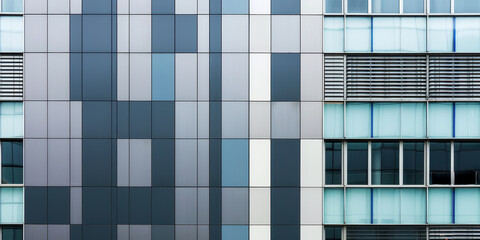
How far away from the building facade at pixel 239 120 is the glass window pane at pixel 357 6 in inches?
9.2

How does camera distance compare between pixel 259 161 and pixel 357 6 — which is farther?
pixel 357 6

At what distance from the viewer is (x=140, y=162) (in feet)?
38.3

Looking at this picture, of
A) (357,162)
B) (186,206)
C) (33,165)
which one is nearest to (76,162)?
(33,165)

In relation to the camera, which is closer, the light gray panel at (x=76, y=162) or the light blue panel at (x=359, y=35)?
the light gray panel at (x=76, y=162)

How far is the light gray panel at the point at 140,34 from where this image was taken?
38.3ft

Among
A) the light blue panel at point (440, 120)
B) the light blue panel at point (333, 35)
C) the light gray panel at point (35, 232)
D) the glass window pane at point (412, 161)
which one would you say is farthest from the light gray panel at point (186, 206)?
the light blue panel at point (440, 120)

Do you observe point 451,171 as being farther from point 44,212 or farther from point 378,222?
point 44,212

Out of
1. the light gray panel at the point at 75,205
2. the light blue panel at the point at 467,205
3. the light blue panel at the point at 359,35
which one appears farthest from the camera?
the light blue panel at the point at 359,35

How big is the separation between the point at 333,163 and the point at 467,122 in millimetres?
5006

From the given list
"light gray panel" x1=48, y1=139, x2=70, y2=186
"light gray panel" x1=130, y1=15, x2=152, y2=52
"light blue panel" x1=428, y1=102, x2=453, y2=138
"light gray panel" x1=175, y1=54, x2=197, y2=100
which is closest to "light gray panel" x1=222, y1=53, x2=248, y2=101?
"light gray panel" x1=175, y1=54, x2=197, y2=100

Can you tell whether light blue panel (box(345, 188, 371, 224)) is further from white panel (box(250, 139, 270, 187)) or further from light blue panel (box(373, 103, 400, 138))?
white panel (box(250, 139, 270, 187))

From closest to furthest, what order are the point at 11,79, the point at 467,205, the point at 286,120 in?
1. the point at 467,205
2. the point at 286,120
3. the point at 11,79

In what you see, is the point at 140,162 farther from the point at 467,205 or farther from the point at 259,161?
the point at 467,205

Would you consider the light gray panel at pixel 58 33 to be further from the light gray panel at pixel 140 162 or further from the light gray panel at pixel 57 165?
the light gray panel at pixel 140 162
